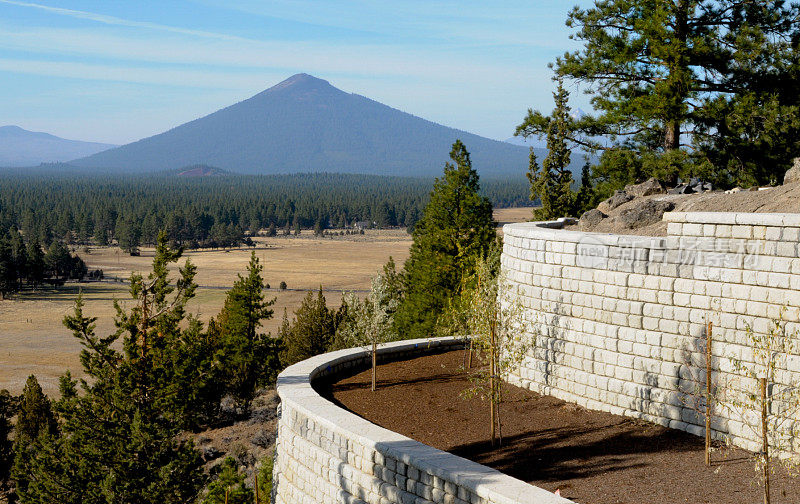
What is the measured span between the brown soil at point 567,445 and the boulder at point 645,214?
370 centimetres

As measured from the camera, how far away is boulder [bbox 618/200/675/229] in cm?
1381

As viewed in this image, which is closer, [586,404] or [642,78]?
[586,404]

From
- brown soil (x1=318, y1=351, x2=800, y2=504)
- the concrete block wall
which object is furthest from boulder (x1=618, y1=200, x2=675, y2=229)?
brown soil (x1=318, y1=351, x2=800, y2=504)

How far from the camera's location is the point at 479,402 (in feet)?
44.2

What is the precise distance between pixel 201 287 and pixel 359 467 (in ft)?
263

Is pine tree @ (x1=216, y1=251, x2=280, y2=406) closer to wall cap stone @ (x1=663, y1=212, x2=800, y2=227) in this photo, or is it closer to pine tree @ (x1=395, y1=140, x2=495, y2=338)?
pine tree @ (x1=395, y1=140, x2=495, y2=338)

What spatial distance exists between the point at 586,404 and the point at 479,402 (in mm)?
1984

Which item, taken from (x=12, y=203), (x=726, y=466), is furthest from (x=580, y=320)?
(x=12, y=203)

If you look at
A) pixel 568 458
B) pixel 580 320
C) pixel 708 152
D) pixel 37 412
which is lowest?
pixel 37 412

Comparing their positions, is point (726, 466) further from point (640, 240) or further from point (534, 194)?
point (534, 194)

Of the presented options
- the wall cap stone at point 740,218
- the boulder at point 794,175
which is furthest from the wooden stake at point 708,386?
the boulder at point 794,175

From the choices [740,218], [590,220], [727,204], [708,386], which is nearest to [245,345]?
[590,220]

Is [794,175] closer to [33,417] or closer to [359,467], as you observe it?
[359,467]

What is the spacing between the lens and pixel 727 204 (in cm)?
1258
